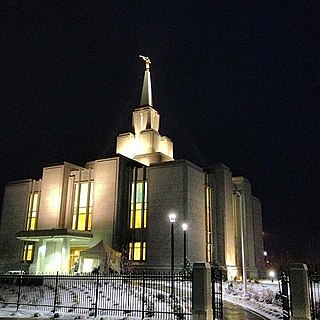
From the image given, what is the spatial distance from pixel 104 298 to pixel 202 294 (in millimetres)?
7030

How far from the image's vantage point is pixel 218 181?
52.7 meters

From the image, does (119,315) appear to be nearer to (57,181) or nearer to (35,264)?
(35,264)

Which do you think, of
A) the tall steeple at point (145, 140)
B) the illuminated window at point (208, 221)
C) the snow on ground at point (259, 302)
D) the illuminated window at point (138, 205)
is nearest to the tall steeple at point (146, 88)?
the tall steeple at point (145, 140)

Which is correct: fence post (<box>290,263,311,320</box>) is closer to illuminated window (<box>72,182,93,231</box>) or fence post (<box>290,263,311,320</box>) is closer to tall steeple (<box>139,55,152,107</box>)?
illuminated window (<box>72,182,93,231</box>)

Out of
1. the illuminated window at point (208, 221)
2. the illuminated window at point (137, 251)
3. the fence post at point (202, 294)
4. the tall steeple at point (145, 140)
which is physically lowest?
the fence post at point (202, 294)

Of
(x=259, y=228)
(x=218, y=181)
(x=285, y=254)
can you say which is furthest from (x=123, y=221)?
(x=285, y=254)

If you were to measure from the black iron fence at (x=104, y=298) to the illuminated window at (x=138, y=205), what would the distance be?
23104 millimetres

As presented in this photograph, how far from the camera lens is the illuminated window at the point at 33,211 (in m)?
53.4

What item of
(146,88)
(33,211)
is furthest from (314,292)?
(146,88)

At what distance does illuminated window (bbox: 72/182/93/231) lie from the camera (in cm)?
4884

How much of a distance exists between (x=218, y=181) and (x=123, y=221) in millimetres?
13862

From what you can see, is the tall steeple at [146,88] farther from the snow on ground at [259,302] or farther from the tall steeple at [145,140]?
the snow on ground at [259,302]

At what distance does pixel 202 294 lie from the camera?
15.7 meters

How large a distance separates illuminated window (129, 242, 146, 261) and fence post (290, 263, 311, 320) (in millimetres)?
32201
